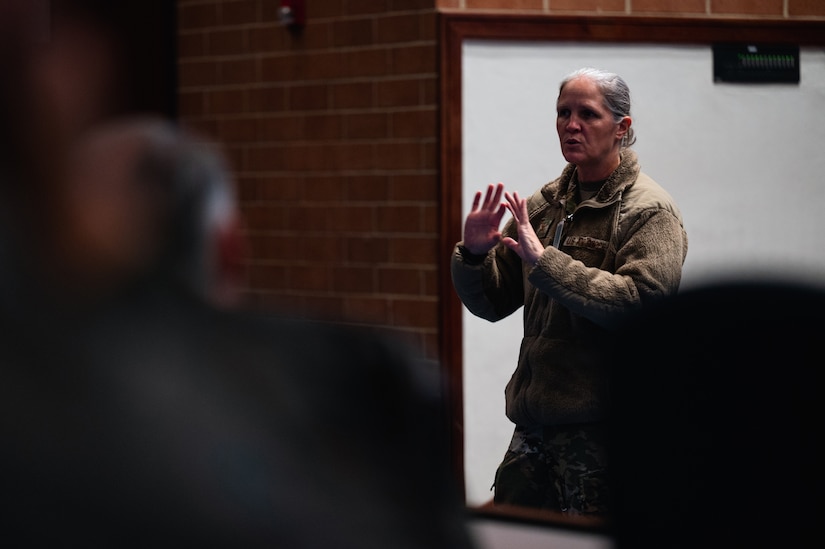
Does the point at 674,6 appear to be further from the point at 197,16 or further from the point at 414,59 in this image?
the point at 197,16

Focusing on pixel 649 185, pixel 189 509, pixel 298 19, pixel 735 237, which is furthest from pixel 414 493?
pixel 298 19

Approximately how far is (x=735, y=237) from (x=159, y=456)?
13.1ft

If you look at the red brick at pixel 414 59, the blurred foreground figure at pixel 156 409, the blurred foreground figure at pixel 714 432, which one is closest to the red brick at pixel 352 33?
the red brick at pixel 414 59

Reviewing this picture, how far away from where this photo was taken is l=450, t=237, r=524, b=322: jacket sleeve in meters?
2.97

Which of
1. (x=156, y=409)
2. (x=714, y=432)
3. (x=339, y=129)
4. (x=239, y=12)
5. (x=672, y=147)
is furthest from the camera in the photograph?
(x=239, y=12)

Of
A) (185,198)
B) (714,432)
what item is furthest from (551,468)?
(185,198)

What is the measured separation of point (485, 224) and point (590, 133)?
1.16 ft

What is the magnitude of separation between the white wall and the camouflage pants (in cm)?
106

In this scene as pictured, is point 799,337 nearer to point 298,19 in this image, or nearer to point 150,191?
point 150,191

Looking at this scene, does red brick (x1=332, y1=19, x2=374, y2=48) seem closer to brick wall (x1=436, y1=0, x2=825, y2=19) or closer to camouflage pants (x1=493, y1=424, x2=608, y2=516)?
brick wall (x1=436, y1=0, x2=825, y2=19)

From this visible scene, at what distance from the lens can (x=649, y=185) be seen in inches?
111

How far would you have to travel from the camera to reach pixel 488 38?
13.4 ft

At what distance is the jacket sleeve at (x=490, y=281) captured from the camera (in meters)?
2.97

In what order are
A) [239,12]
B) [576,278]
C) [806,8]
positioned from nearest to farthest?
1. [576,278]
2. [806,8]
3. [239,12]
